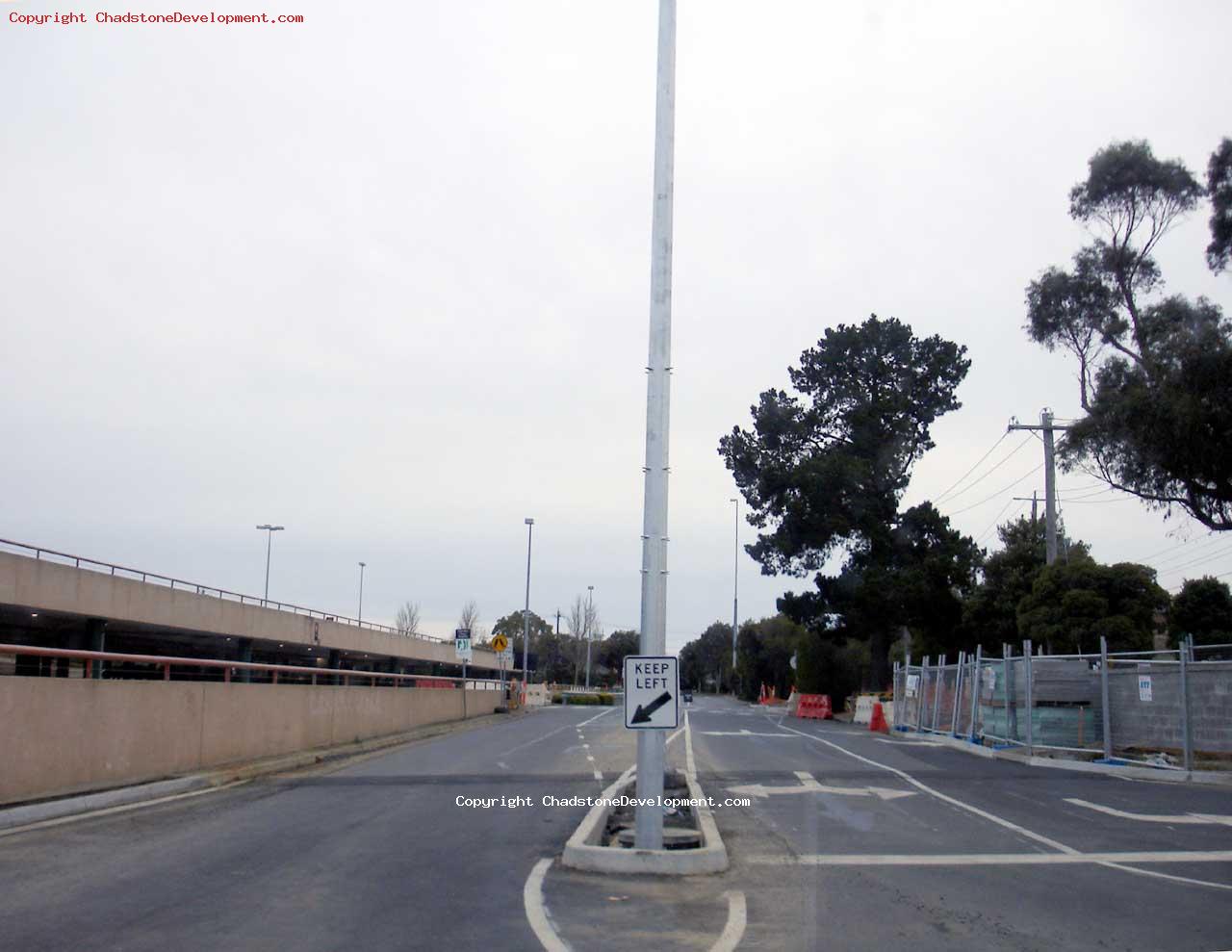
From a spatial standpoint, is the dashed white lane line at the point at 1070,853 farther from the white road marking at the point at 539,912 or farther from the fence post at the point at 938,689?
the fence post at the point at 938,689

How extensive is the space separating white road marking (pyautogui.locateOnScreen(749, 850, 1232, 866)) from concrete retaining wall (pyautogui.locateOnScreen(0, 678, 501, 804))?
309 inches

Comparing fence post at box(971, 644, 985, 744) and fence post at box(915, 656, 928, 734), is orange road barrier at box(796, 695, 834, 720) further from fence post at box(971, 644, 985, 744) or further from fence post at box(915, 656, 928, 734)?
fence post at box(971, 644, 985, 744)

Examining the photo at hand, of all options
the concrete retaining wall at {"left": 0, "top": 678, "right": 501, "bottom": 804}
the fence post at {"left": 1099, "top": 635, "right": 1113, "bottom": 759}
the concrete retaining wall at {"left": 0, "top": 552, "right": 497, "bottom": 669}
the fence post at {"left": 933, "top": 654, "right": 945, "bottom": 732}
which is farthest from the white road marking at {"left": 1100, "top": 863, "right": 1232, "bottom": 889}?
the concrete retaining wall at {"left": 0, "top": 552, "right": 497, "bottom": 669}

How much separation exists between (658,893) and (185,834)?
524 centimetres

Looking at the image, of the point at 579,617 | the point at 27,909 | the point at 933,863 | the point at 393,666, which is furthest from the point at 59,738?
the point at 579,617

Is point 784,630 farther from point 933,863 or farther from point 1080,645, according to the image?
point 933,863

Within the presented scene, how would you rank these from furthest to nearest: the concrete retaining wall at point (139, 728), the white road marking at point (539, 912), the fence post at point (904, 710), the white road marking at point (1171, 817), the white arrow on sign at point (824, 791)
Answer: the fence post at point (904, 710)
the white arrow on sign at point (824, 791)
the white road marking at point (1171, 817)
the concrete retaining wall at point (139, 728)
the white road marking at point (539, 912)

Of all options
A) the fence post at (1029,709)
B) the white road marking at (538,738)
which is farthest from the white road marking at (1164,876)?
the white road marking at (538,738)

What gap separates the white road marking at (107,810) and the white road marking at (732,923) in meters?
7.08

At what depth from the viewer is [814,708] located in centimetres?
5300

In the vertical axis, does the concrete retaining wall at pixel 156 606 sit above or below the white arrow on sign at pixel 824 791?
above

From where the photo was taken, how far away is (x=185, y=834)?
11828mm

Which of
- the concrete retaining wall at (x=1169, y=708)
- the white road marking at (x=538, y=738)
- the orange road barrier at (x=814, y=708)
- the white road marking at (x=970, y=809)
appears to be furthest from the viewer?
the orange road barrier at (x=814, y=708)

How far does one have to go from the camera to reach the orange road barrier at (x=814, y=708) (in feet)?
173
